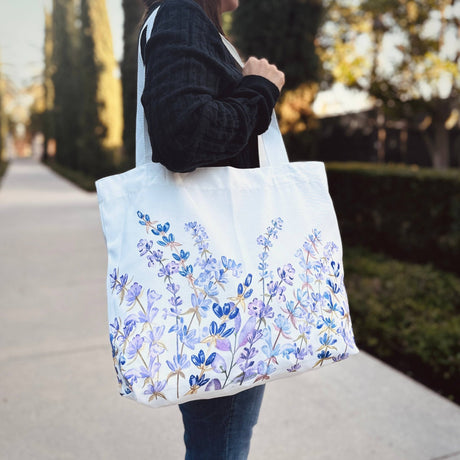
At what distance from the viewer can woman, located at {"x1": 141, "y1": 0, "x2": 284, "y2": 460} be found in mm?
999

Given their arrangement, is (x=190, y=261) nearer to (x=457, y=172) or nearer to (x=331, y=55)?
(x=457, y=172)

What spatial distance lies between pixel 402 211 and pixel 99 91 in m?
12.9

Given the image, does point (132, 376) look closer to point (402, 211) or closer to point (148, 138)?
point (148, 138)

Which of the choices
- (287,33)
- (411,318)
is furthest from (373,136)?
(411,318)

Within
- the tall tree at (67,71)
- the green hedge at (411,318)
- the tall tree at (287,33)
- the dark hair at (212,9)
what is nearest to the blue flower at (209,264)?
the dark hair at (212,9)

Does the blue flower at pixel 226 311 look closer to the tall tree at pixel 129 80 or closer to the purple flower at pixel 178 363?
the purple flower at pixel 178 363

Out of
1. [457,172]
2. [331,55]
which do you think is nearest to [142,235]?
[457,172]

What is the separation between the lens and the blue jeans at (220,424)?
1.24 meters

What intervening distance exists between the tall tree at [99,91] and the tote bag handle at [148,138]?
53.7 ft

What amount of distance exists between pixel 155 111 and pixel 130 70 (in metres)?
10.1

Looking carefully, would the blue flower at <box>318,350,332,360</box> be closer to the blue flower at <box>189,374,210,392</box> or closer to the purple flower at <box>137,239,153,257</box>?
the blue flower at <box>189,374,210,392</box>

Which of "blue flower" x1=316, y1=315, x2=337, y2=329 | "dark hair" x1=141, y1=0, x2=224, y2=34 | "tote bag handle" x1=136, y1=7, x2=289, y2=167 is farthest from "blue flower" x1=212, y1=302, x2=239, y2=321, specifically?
"dark hair" x1=141, y1=0, x2=224, y2=34

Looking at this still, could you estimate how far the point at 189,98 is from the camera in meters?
0.99

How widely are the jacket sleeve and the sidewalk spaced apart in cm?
161
